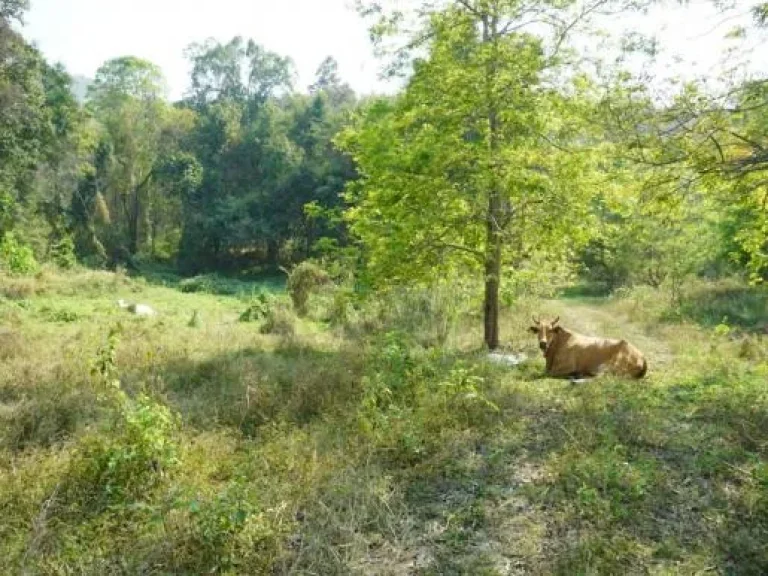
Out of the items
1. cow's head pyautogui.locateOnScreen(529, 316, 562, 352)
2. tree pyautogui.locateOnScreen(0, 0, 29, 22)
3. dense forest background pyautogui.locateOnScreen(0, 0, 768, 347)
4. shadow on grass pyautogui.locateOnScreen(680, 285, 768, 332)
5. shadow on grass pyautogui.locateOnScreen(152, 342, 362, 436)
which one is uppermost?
tree pyautogui.locateOnScreen(0, 0, 29, 22)

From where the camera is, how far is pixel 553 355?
27.7 ft

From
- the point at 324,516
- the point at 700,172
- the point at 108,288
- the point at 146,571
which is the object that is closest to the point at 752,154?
the point at 700,172

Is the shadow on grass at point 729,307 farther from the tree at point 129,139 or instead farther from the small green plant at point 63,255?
the tree at point 129,139

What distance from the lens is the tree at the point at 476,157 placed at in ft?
29.2

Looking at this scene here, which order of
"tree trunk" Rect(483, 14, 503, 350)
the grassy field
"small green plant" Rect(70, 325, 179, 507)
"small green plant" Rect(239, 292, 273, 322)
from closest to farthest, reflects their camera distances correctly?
the grassy field, "small green plant" Rect(70, 325, 179, 507), "tree trunk" Rect(483, 14, 503, 350), "small green plant" Rect(239, 292, 273, 322)

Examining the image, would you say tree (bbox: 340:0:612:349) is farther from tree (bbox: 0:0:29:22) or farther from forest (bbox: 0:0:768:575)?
tree (bbox: 0:0:29:22)

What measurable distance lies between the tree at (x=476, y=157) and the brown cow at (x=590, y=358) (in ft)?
5.97

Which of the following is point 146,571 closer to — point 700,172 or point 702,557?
point 702,557

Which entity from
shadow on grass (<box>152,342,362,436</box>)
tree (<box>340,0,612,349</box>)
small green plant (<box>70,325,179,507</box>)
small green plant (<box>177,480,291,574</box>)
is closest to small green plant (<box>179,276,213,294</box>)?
tree (<box>340,0,612,349</box>)

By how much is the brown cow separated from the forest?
379mm

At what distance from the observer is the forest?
428 cm

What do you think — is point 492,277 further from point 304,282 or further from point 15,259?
point 15,259

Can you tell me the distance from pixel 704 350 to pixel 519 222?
369 cm

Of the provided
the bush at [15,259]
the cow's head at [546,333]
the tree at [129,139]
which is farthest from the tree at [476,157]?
the tree at [129,139]
